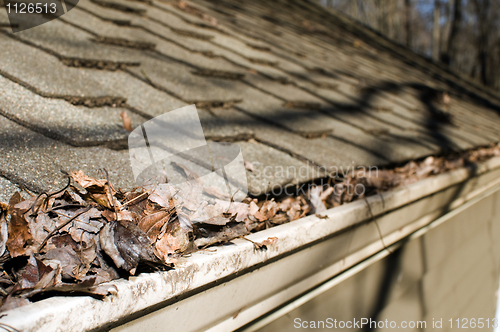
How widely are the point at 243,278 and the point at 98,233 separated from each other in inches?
14.1

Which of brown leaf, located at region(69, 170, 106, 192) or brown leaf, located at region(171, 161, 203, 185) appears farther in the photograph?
brown leaf, located at region(171, 161, 203, 185)

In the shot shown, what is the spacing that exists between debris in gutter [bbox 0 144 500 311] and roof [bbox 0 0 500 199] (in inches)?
3.5

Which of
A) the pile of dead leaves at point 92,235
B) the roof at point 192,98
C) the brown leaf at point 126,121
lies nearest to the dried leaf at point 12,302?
the pile of dead leaves at point 92,235

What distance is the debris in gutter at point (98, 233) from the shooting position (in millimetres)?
555

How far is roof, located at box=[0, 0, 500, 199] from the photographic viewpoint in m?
0.92

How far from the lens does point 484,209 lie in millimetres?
2480

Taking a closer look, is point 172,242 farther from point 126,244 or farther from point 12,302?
point 12,302

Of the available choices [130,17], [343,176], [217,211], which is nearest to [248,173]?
[217,211]

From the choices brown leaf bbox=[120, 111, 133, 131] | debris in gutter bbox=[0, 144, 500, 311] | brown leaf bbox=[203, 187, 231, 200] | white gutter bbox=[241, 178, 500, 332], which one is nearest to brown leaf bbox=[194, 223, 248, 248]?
debris in gutter bbox=[0, 144, 500, 311]

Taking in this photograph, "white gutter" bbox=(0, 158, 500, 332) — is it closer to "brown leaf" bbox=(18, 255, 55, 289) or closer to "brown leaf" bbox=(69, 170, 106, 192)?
"brown leaf" bbox=(18, 255, 55, 289)

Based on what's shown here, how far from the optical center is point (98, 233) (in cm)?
65

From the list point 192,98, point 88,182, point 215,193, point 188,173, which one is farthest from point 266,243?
point 192,98

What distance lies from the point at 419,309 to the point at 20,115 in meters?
1.97

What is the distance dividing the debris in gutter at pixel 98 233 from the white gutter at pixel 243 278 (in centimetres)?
3
